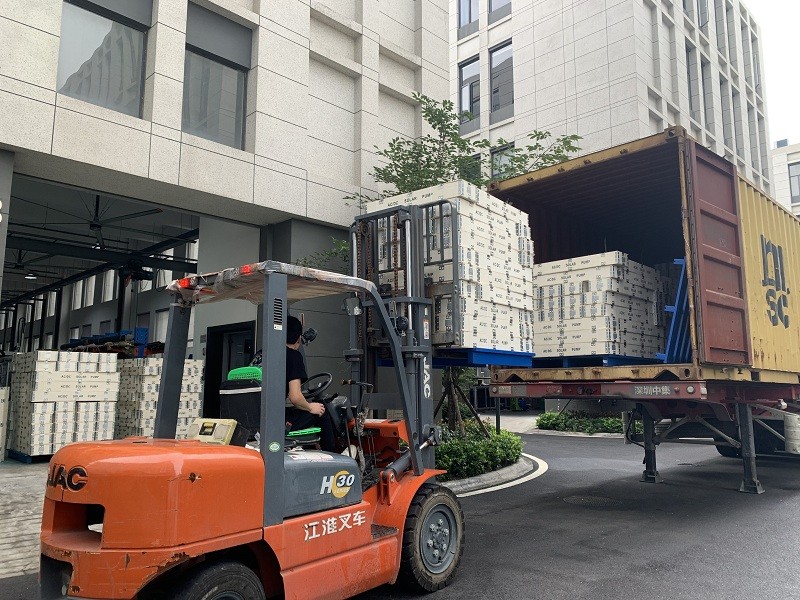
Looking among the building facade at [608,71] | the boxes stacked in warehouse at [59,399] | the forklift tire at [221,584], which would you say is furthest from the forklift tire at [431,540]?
the building facade at [608,71]

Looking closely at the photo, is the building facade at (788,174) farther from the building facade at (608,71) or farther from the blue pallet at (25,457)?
the blue pallet at (25,457)

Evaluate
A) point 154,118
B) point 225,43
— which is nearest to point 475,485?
point 154,118

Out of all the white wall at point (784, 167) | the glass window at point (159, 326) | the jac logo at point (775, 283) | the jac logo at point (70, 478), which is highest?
the white wall at point (784, 167)

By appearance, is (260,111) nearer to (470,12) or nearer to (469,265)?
(469,265)

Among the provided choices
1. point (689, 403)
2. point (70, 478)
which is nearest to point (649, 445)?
point (689, 403)

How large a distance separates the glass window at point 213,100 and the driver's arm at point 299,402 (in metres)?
8.03

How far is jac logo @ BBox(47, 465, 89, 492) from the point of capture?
3.10m

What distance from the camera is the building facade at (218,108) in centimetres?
874

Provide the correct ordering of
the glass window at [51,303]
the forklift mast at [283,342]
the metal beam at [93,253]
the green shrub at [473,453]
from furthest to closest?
the glass window at [51,303], the metal beam at [93,253], the green shrub at [473,453], the forklift mast at [283,342]

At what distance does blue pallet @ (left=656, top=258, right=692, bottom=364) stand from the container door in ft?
1.61

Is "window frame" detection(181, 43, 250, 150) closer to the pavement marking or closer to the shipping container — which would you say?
the shipping container

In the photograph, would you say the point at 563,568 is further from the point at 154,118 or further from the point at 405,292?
the point at 154,118

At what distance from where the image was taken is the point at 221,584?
327 cm

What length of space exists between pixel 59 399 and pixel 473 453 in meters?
6.83
